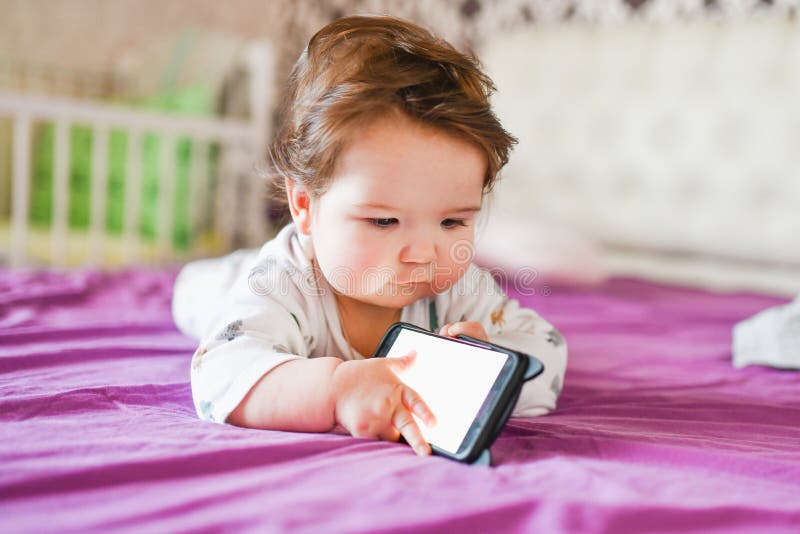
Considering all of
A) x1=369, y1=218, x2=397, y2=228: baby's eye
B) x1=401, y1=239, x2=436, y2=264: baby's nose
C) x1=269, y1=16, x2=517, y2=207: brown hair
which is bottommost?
x1=401, y1=239, x2=436, y2=264: baby's nose

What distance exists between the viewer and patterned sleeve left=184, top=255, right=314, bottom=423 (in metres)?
0.69

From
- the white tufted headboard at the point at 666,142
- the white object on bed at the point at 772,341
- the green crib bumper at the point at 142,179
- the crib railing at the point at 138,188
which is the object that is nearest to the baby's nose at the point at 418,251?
the white object on bed at the point at 772,341

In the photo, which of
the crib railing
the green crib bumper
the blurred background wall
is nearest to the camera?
the blurred background wall

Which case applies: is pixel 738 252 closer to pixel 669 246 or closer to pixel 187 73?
pixel 669 246

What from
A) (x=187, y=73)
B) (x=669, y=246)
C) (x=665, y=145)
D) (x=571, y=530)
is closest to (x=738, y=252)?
(x=669, y=246)

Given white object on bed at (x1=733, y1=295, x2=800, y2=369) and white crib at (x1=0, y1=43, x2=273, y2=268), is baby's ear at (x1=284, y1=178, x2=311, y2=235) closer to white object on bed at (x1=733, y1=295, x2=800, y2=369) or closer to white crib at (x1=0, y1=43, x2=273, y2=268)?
white object on bed at (x1=733, y1=295, x2=800, y2=369)

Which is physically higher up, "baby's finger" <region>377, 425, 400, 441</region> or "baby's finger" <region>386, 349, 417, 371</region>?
"baby's finger" <region>386, 349, 417, 371</region>

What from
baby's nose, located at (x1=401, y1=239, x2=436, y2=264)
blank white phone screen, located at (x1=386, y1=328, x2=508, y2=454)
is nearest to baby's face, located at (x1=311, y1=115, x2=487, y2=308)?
baby's nose, located at (x1=401, y1=239, x2=436, y2=264)

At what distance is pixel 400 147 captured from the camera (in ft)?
2.38

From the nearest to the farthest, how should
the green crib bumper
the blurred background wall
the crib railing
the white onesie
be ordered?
1. the white onesie
2. the blurred background wall
3. the crib railing
4. the green crib bumper

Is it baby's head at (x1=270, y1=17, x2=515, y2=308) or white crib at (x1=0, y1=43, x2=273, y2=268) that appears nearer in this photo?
baby's head at (x1=270, y1=17, x2=515, y2=308)

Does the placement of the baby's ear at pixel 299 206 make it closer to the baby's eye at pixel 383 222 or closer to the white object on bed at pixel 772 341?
the baby's eye at pixel 383 222

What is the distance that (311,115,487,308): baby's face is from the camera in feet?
2.38

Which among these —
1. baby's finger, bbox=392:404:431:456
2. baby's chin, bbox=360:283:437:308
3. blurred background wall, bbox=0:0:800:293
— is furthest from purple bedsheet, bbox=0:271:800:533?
blurred background wall, bbox=0:0:800:293
